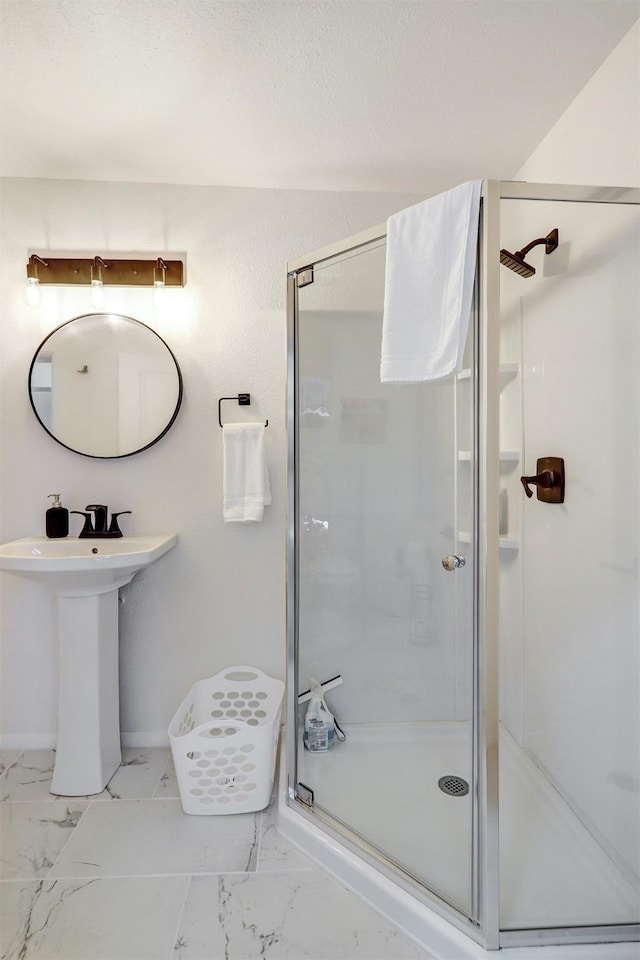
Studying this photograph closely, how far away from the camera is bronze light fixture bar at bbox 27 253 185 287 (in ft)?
7.13

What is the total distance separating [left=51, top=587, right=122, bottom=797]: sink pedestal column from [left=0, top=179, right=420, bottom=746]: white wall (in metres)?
0.34

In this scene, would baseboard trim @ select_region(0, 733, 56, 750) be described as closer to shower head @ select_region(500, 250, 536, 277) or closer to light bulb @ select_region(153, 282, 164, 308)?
light bulb @ select_region(153, 282, 164, 308)

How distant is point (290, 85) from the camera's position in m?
1.71

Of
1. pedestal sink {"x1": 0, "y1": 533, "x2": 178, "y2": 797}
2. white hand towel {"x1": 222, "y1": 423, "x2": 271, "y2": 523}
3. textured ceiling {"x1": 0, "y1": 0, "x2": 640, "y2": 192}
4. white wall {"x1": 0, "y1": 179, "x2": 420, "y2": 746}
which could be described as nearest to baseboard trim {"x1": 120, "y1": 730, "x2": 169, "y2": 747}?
white wall {"x1": 0, "y1": 179, "x2": 420, "y2": 746}

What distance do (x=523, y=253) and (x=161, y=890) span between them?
213 cm

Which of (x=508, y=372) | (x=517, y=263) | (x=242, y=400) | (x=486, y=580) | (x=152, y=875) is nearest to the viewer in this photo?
(x=486, y=580)

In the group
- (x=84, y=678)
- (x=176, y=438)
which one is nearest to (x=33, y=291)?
(x=176, y=438)

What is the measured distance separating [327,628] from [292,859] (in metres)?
0.68

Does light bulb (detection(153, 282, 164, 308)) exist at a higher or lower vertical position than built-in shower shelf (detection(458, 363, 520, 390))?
higher

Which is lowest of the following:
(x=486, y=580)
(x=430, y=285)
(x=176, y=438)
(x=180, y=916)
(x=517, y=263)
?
(x=180, y=916)

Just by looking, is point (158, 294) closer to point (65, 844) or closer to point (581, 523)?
point (581, 523)

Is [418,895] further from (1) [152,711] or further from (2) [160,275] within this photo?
(2) [160,275]

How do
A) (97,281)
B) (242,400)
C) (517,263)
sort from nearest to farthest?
(517,263), (97,281), (242,400)

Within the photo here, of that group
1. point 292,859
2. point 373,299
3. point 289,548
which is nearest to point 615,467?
point 373,299
